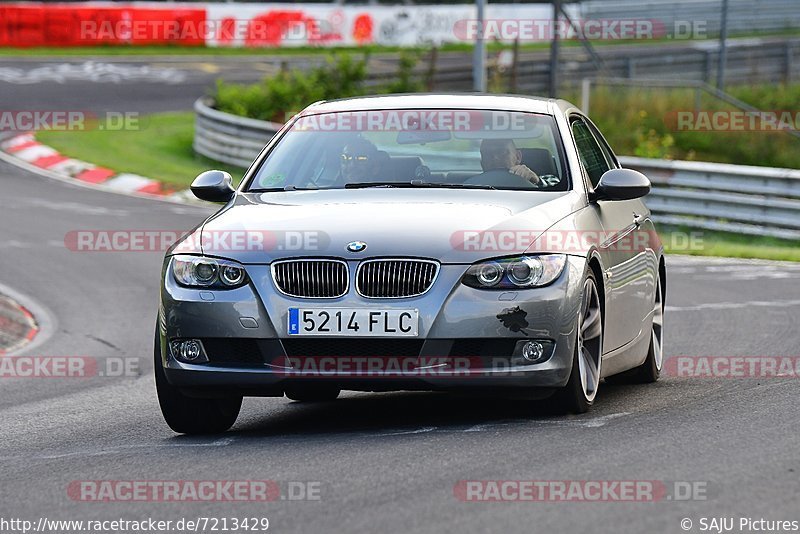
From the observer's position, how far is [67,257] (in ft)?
56.6

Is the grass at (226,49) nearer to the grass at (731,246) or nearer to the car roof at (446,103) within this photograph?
the grass at (731,246)

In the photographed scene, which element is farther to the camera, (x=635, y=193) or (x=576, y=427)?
(x=635, y=193)

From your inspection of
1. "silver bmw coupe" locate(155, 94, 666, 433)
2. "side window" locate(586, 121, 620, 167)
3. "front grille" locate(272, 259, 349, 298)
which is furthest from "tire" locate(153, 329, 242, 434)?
"side window" locate(586, 121, 620, 167)

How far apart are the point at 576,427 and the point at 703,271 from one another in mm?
9760

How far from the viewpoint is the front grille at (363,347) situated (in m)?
6.79

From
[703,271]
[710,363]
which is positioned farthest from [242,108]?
[710,363]

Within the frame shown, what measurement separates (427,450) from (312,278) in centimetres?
97

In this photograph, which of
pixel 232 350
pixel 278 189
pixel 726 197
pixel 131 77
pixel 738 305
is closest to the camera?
pixel 232 350

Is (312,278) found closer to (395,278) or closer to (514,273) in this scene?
(395,278)

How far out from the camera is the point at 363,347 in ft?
22.3

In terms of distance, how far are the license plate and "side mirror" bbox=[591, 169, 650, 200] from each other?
1.64 m

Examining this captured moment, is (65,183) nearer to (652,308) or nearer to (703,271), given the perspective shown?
(703,271)

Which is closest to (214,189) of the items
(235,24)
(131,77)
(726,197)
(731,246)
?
(731,246)

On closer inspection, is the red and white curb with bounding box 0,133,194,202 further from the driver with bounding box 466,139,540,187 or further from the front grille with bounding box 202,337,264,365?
the front grille with bounding box 202,337,264,365
